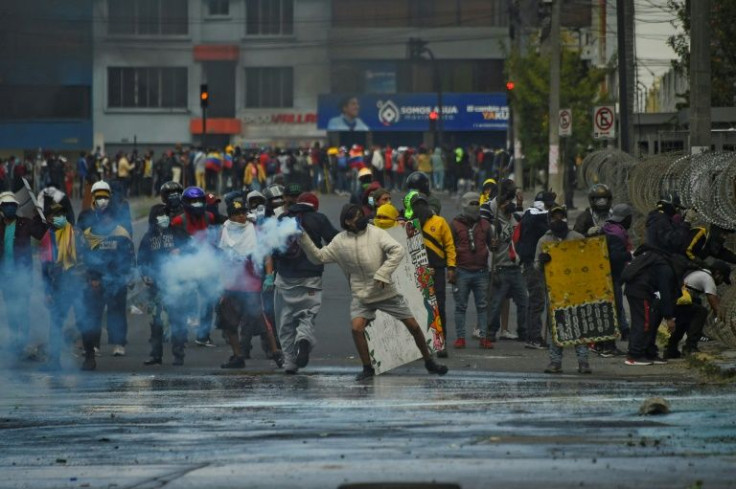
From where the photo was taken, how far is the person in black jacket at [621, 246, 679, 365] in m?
15.7

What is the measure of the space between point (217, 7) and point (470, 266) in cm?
6048

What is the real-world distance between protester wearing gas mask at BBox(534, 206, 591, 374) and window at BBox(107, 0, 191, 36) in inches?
1789

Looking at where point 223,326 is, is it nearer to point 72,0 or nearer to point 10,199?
point 10,199

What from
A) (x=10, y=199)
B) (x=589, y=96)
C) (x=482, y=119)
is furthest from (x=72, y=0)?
(x=482, y=119)

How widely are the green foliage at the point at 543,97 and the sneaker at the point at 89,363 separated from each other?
27.7m

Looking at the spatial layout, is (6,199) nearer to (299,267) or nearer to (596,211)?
Answer: (299,267)

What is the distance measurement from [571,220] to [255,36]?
141 ft

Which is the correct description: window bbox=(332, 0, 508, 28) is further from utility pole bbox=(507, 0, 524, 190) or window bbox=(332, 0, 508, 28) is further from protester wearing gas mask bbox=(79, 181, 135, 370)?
protester wearing gas mask bbox=(79, 181, 135, 370)

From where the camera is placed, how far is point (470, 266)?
17469mm

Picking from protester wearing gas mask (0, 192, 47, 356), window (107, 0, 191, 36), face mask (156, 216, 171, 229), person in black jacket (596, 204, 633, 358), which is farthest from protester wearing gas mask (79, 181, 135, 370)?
window (107, 0, 191, 36)

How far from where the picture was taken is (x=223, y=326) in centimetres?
1585

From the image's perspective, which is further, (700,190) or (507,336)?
(507,336)

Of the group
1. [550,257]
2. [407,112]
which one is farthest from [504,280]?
[407,112]

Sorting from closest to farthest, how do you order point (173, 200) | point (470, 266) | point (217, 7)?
1. point (173, 200)
2. point (470, 266)
3. point (217, 7)
